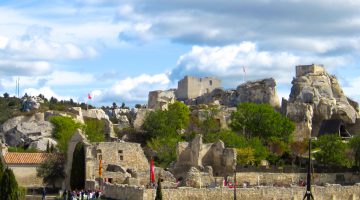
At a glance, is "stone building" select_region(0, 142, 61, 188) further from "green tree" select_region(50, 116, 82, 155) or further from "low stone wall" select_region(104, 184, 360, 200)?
"green tree" select_region(50, 116, 82, 155)

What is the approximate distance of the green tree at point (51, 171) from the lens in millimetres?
71500

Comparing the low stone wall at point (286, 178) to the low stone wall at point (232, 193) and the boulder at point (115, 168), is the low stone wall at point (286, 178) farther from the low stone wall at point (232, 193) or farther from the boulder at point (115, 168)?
the boulder at point (115, 168)

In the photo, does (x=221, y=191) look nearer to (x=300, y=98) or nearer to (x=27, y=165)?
(x=27, y=165)

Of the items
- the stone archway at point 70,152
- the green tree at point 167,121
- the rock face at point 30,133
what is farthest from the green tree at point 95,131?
the stone archway at point 70,152

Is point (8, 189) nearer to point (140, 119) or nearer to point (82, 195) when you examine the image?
point (82, 195)

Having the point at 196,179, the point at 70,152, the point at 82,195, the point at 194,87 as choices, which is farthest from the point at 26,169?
the point at 194,87

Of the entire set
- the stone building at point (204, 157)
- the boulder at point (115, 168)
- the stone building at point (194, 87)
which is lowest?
the boulder at point (115, 168)

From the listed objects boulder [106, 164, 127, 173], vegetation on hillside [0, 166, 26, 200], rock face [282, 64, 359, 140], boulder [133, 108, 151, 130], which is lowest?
vegetation on hillside [0, 166, 26, 200]

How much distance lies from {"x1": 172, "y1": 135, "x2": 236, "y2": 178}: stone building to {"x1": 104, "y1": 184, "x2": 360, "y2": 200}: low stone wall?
9.22 meters

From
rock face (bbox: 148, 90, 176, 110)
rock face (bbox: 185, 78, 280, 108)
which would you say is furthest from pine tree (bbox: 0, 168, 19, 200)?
rock face (bbox: 148, 90, 176, 110)

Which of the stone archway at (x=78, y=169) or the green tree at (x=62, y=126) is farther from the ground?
the green tree at (x=62, y=126)

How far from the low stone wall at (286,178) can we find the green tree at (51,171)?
17129 mm

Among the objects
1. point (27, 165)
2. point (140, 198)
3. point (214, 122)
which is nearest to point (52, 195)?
point (27, 165)

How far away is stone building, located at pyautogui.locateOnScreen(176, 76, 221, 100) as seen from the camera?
135m
